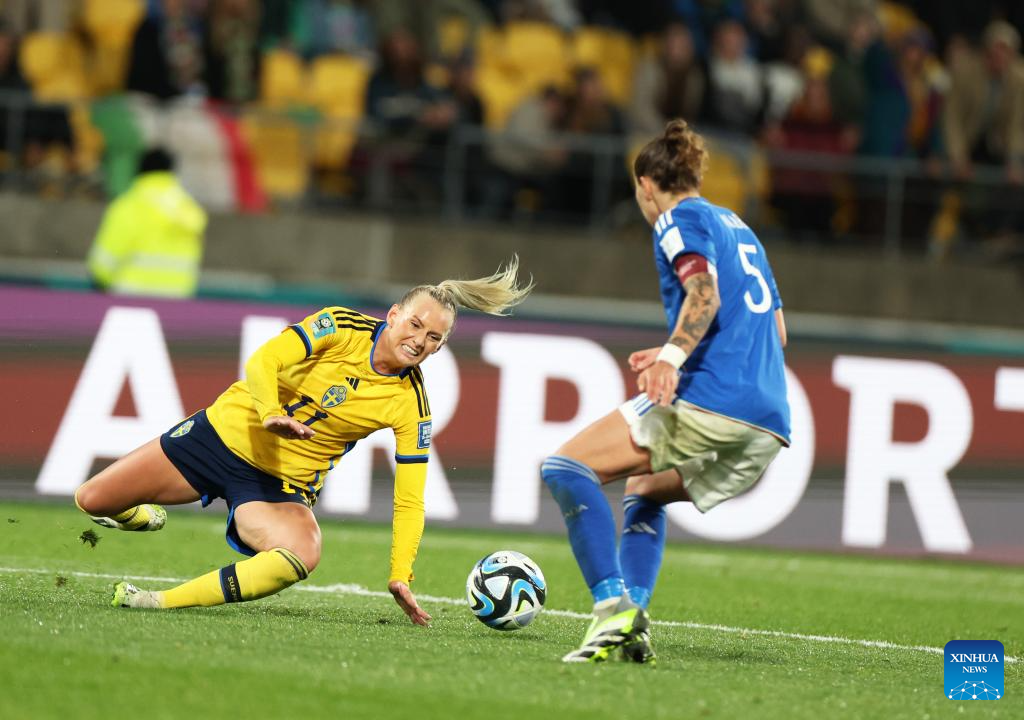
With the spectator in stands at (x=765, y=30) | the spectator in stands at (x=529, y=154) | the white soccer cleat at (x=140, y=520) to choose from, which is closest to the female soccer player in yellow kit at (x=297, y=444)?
the white soccer cleat at (x=140, y=520)

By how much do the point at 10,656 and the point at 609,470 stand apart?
226 cm

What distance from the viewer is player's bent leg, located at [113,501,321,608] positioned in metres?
6.29

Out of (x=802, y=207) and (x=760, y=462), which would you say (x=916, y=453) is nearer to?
(x=802, y=207)

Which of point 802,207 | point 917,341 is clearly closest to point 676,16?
point 802,207

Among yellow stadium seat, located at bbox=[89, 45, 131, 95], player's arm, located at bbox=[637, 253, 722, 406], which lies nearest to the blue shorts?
player's arm, located at bbox=[637, 253, 722, 406]

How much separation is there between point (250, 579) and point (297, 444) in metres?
0.74

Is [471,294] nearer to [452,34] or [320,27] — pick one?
[320,27]

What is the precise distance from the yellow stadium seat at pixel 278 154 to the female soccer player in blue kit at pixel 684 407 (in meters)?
7.99

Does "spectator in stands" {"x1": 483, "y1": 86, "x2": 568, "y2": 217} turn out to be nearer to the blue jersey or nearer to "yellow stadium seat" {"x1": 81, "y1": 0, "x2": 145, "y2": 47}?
"yellow stadium seat" {"x1": 81, "y1": 0, "x2": 145, "y2": 47}

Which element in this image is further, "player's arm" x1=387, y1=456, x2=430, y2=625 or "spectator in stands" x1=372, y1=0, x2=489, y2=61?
"spectator in stands" x1=372, y1=0, x2=489, y2=61

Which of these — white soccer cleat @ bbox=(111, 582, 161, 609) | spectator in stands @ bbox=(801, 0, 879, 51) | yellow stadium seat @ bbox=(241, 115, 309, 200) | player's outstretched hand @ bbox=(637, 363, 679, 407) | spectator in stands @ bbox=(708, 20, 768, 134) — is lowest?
white soccer cleat @ bbox=(111, 582, 161, 609)

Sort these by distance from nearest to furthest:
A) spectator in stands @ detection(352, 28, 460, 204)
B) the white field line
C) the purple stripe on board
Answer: the white field line
the purple stripe on board
spectator in stands @ detection(352, 28, 460, 204)

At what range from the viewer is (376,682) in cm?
522

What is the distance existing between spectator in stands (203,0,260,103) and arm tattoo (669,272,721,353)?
906cm
